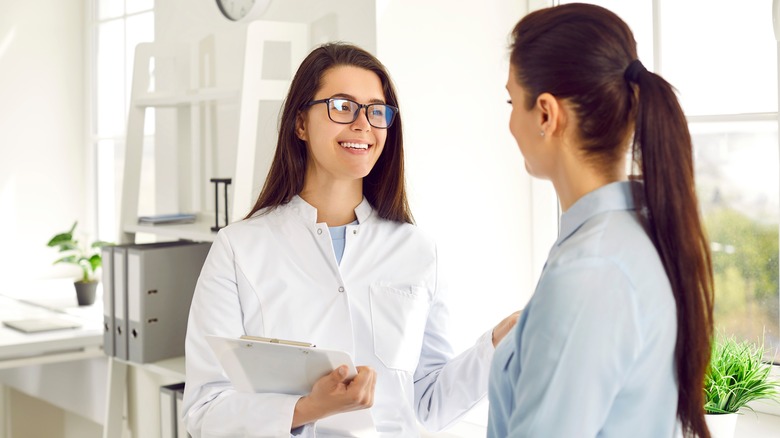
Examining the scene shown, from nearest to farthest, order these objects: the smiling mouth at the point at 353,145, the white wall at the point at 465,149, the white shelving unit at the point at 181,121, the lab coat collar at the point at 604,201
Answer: the lab coat collar at the point at 604,201, the smiling mouth at the point at 353,145, the white wall at the point at 465,149, the white shelving unit at the point at 181,121

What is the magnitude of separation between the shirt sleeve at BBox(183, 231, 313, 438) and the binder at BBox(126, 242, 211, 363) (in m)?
0.98

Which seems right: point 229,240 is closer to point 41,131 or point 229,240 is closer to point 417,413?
point 417,413

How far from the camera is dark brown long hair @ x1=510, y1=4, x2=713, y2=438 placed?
35.9 inches

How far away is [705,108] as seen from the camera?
1993 millimetres

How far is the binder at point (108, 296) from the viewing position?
2658mm

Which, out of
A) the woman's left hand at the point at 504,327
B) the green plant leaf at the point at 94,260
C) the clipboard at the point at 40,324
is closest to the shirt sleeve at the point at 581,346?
the woman's left hand at the point at 504,327

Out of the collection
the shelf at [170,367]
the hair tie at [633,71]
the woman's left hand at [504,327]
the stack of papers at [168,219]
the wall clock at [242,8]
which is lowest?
the shelf at [170,367]

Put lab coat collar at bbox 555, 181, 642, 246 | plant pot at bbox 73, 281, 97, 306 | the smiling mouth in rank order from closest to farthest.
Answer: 1. lab coat collar at bbox 555, 181, 642, 246
2. the smiling mouth
3. plant pot at bbox 73, 281, 97, 306

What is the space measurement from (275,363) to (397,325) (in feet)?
1.06

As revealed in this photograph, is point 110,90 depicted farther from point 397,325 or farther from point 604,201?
point 604,201

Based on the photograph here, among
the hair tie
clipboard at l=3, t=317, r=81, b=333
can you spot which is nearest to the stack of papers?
clipboard at l=3, t=317, r=81, b=333

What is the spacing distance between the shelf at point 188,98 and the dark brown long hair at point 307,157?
699 mm

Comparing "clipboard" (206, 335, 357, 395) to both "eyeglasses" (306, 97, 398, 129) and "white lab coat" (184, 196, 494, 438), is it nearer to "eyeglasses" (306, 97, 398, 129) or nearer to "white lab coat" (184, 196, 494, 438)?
"white lab coat" (184, 196, 494, 438)

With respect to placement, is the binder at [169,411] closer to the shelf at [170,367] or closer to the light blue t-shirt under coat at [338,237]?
the shelf at [170,367]
